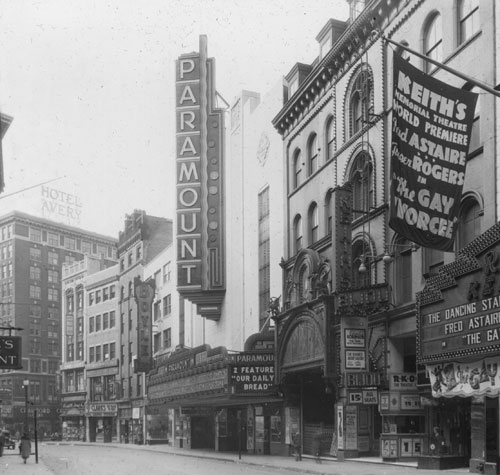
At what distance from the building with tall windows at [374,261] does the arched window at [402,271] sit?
0.18 feet

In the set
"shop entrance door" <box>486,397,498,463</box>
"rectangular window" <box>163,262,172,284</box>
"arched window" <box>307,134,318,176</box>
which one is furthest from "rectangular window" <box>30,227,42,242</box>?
"shop entrance door" <box>486,397,498,463</box>

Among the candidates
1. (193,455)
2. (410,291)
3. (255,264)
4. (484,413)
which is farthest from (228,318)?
(484,413)

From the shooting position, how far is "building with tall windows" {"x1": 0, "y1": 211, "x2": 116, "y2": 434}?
113000mm

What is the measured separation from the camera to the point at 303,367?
35656 millimetres

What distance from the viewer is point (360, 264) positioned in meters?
32.5

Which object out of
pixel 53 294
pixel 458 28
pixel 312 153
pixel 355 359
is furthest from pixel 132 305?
pixel 458 28

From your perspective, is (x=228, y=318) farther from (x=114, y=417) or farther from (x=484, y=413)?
(x=114, y=417)

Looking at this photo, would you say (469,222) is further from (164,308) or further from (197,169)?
(164,308)

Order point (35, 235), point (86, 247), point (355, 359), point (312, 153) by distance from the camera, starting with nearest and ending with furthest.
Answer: point (355, 359), point (312, 153), point (35, 235), point (86, 247)

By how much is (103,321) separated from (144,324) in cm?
2482

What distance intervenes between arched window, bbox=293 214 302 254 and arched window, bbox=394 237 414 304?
11.9 meters

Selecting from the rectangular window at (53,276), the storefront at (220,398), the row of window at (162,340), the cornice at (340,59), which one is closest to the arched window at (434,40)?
the cornice at (340,59)

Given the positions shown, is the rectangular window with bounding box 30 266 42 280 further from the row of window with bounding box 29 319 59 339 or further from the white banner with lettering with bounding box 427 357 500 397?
the white banner with lettering with bounding box 427 357 500 397

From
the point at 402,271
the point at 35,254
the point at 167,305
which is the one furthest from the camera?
the point at 35,254
